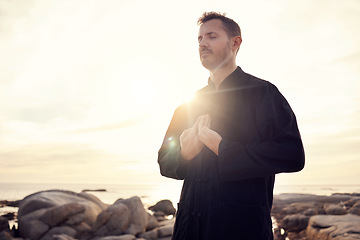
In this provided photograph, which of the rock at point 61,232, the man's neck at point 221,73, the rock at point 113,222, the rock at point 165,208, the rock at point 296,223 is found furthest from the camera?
the rock at point 165,208

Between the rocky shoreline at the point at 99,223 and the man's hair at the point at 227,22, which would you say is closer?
the man's hair at the point at 227,22

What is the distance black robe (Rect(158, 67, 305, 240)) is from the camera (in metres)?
2.24

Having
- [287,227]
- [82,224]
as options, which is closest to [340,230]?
[287,227]

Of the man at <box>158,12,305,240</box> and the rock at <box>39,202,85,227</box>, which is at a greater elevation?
the man at <box>158,12,305,240</box>

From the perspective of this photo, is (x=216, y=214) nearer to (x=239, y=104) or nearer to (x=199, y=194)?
(x=199, y=194)

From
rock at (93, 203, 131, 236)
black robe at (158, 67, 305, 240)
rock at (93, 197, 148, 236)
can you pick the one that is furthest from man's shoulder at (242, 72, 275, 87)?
rock at (93, 203, 131, 236)

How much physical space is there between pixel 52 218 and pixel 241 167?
38.7ft

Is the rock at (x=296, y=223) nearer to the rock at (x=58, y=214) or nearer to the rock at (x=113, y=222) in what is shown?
the rock at (x=113, y=222)

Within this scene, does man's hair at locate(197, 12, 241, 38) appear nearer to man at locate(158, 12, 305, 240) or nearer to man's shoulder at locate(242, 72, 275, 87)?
man at locate(158, 12, 305, 240)

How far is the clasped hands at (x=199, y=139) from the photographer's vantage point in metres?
2.39

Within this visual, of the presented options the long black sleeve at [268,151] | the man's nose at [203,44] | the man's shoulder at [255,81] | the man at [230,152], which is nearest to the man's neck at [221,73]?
the man at [230,152]

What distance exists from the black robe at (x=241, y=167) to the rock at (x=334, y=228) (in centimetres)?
801

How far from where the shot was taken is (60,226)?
484 inches

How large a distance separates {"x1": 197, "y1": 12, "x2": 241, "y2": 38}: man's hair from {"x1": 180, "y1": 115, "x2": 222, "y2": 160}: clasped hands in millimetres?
743
